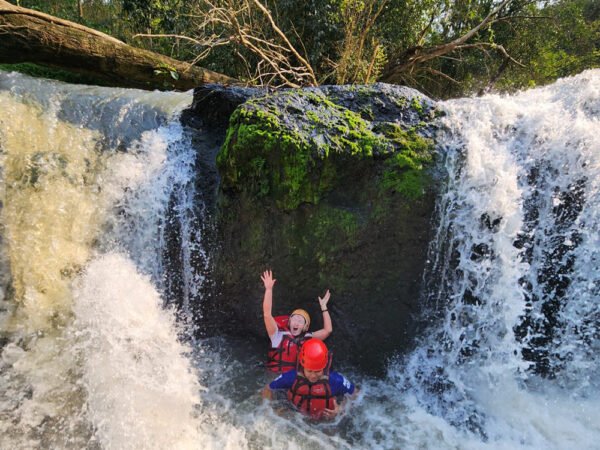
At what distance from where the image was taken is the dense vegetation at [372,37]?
24.8 ft

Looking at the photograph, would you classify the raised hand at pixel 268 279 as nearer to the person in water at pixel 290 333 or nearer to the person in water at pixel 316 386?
the person in water at pixel 290 333

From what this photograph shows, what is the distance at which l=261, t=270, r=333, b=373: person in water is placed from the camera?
3480 mm

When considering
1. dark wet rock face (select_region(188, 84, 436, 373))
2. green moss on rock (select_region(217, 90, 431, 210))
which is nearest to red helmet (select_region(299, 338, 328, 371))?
dark wet rock face (select_region(188, 84, 436, 373))

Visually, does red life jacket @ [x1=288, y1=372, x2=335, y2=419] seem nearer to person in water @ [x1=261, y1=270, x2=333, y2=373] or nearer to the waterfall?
person in water @ [x1=261, y1=270, x2=333, y2=373]

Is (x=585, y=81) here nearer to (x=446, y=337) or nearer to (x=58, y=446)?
(x=446, y=337)

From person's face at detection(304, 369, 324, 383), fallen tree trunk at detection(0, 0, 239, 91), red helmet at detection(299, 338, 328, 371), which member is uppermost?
fallen tree trunk at detection(0, 0, 239, 91)

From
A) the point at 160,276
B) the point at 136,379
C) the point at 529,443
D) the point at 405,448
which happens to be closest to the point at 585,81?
the point at 529,443

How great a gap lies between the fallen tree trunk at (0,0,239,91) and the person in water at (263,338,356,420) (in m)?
4.84

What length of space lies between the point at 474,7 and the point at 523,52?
6.53 feet

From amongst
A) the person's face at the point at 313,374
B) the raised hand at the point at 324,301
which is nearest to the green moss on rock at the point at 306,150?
the raised hand at the point at 324,301

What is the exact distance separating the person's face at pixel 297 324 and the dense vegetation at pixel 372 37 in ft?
14.3

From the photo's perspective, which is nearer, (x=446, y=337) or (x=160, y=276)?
(x=446, y=337)

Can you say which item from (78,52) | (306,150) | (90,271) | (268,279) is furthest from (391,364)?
(78,52)

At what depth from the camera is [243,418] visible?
3.08 m
